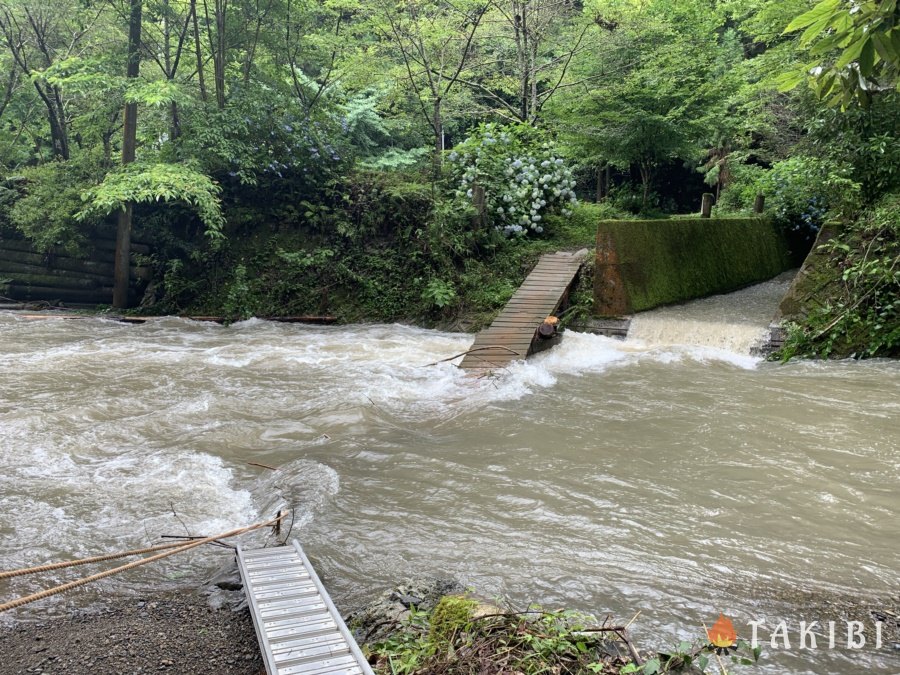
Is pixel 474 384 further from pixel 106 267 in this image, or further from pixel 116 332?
pixel 106 267

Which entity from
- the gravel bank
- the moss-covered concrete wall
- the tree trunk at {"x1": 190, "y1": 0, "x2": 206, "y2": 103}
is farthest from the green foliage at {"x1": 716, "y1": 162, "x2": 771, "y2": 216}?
the gravel bank

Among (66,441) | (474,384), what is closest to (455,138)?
(474,384)

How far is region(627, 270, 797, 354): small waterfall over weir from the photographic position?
930 cm

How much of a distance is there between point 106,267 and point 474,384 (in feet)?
34.2

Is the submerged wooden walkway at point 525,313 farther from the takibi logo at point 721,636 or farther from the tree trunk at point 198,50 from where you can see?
the tree trunk at point 198,50

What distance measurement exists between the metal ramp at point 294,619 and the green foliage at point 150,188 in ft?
33.8

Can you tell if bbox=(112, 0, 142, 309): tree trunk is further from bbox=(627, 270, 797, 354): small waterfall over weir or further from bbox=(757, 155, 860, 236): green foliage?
bbox=(757, 155, 860, 236): green foliage

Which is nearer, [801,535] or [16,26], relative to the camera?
[801,535]

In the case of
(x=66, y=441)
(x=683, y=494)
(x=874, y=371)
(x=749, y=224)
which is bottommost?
(x=66, y=441)

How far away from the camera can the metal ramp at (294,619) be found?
2.25 m

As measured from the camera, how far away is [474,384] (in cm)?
763

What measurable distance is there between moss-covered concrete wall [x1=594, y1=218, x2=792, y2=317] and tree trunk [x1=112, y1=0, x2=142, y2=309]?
376 inches

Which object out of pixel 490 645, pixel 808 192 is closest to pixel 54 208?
pixel 490 645

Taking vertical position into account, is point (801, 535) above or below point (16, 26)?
below
